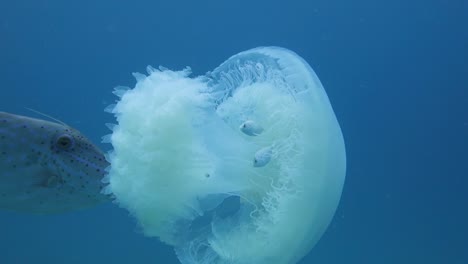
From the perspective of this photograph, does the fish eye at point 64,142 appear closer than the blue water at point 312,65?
Yes

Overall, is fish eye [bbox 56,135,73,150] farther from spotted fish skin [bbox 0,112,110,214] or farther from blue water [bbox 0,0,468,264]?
blue water [bbox 0,0,468,264]

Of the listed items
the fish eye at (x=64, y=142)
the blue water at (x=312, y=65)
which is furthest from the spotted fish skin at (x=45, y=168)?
the blue water at (x=312, y=65)

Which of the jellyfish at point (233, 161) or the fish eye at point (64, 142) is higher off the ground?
the fish eye at point (64, 142)

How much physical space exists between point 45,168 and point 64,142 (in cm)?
21

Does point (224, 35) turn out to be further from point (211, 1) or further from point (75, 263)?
point (75, 263)

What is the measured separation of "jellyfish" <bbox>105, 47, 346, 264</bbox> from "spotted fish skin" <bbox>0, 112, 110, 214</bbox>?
0.34 m

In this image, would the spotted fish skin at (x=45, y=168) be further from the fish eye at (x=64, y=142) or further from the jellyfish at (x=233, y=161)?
the jellyfish at (x=233, y=161)

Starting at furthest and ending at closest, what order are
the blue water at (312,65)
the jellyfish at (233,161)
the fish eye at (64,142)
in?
the blue water at (312,65) → the fish eye at (64,142) → the jellyfish at (233,161)

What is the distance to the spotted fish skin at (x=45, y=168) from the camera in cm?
256

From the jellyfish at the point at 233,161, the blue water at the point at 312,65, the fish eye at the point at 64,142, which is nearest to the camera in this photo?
the jellyfish at the point at 233,161

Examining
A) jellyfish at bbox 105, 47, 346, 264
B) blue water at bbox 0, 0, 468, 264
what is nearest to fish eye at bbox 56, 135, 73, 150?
jellyfish at bbox 105, 47, 346, 264

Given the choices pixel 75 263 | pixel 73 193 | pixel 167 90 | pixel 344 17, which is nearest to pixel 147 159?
pixel 167 90

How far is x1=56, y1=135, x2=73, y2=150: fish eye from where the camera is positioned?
273 centimetres

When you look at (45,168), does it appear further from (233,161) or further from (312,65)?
(312,65)
